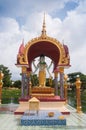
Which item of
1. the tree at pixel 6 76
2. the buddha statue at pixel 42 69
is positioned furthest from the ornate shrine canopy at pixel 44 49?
the tree at pixel 6 76

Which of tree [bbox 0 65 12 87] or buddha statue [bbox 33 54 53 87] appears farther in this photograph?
tree [bbox 0 65 12 87]

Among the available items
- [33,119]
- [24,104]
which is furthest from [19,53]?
[33,119]

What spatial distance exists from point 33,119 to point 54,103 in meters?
3.66

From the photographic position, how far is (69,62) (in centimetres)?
1287

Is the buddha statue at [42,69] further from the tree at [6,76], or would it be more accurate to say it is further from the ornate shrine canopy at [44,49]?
the tree at [6,76]

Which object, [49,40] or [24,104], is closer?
[24,104]

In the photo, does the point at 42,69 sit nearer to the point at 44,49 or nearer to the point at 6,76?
the point at 44,49

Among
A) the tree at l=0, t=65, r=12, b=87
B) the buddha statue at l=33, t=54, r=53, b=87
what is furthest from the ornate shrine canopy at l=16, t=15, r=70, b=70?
the tree at l=0, t=65, r=12, b=87

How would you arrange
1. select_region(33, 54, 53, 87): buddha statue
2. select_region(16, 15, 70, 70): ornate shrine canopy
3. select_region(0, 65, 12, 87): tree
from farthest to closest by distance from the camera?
select_region(0, 65, 12, 87): tree, select_region(33, 54, 53, 87): buddha statue, select_region(16, 15, 70, 70): ornate shrine canopy

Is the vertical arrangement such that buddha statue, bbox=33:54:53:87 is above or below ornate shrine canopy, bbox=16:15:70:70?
below

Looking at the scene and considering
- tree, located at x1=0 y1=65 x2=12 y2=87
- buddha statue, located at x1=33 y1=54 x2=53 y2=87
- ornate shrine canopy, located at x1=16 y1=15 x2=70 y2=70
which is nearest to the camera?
ornate shrine canopy, located at x1=16 y1=15 x2=70 y2=70

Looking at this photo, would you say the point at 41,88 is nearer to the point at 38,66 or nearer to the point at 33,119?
the point at 38,66

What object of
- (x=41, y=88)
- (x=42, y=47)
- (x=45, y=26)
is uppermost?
(x=45, y=26)

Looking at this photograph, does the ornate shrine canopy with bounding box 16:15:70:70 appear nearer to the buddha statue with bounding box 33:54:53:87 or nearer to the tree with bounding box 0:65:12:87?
the buddha statue with bounding box 33:54:53:87
